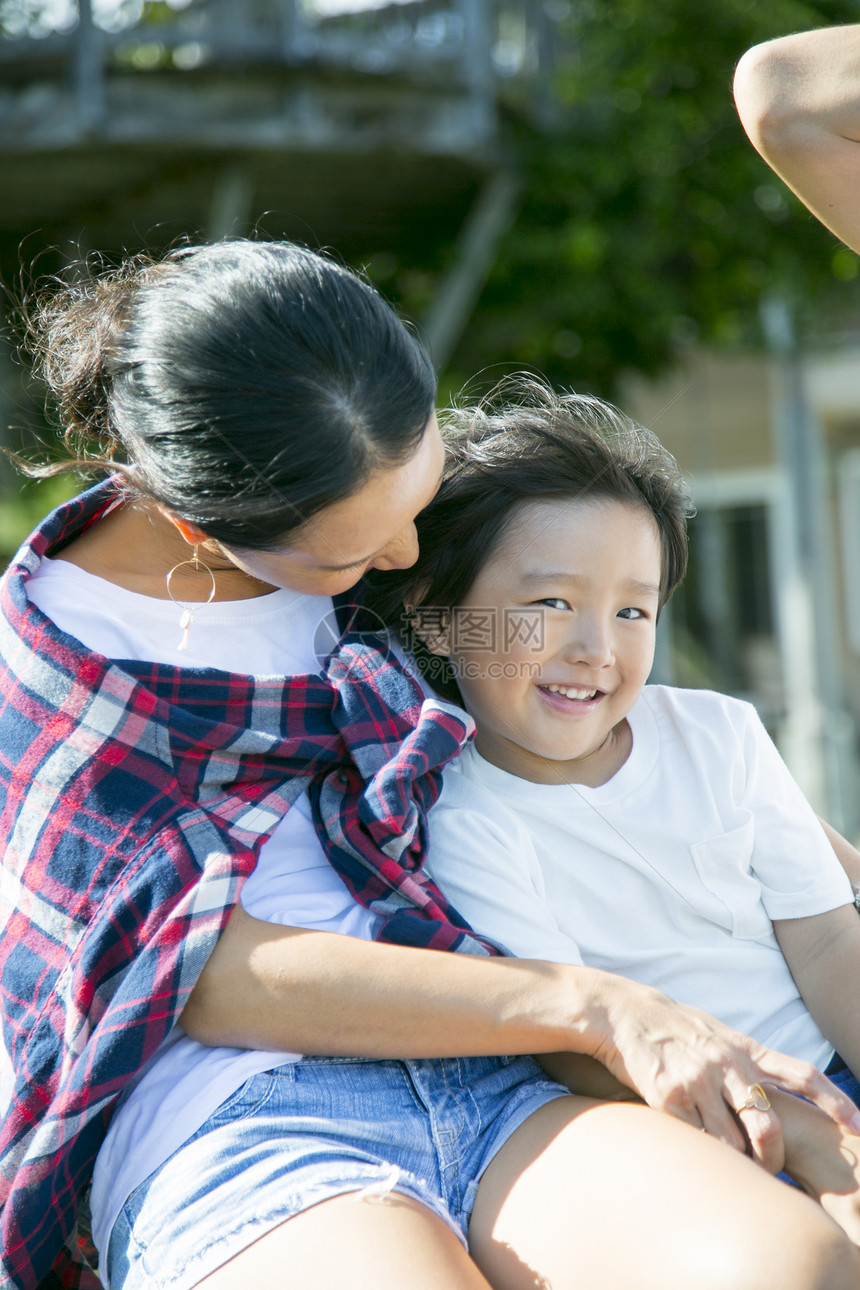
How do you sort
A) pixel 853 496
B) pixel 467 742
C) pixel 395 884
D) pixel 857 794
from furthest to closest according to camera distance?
pixel 853 496, pixel 857 794, pixel 467 742, pixel 395 884

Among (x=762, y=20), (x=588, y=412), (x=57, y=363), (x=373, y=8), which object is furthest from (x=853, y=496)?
(x=57, y=363)

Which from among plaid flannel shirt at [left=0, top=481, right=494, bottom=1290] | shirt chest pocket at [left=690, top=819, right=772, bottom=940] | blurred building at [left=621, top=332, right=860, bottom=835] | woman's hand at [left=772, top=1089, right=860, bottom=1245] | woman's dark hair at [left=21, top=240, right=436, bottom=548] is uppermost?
woman's dark hair at [left=21, top=240, right=436, bottom=548]

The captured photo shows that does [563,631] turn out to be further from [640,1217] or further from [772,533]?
[772,533]

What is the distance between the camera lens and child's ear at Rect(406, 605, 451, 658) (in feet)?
5.47

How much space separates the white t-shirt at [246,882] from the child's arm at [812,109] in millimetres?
817

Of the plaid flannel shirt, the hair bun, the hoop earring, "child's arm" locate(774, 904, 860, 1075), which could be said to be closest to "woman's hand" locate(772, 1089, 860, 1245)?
"child's arm" locate(774, 904, 860, 1075)

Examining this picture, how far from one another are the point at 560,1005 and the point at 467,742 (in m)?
0.45

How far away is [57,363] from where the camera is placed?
1538mm

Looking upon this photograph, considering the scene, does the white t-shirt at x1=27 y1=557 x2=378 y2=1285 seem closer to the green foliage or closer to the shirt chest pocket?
the shirt chest pocket

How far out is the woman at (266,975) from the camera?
3.89ft

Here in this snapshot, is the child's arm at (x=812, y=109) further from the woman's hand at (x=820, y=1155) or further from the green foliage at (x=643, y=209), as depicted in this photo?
the green foliage at (x=643, y=209)

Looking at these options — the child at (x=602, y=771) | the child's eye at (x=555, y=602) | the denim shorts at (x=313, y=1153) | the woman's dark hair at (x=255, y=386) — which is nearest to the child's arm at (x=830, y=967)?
the child at (x=602, y=771)

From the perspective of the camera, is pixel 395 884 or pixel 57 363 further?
pixel 57 363

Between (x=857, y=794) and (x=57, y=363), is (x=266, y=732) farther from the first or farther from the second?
(x=857, y=794)
